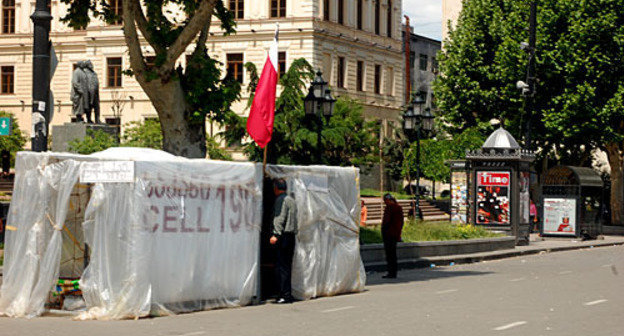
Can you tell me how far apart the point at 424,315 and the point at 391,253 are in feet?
23.2

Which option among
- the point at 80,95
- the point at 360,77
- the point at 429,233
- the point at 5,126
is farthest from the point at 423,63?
the point at 5,126

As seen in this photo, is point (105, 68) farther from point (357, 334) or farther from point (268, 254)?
point (357, 334)

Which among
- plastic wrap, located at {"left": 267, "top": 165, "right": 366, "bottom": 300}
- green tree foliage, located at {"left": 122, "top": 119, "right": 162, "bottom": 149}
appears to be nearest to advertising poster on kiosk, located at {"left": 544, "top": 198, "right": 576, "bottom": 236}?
green tree foliage, located at {"left": 122, "top": 119, "right": 162, "bottom": 149}

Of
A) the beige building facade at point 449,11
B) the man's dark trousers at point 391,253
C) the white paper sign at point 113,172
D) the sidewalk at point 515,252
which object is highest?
the beige building facade at point 449,11

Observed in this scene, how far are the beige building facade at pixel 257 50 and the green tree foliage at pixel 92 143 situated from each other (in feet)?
117

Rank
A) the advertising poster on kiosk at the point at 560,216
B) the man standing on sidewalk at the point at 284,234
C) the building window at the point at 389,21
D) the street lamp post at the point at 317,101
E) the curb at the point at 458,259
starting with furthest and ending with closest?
the building window at the point at 389,21, the advertising poster on kiosk at the point at 560,216, the street lamp post at the point at 317,101, the curb at the point at 458,259, the man standing on sidewalk at the point at 284,234

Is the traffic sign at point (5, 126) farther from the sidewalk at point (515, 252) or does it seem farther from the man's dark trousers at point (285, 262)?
the sidewalk at point (515, 252)

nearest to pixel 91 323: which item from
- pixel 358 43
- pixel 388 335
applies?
pixel 388 335

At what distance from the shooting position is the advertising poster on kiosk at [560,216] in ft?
132

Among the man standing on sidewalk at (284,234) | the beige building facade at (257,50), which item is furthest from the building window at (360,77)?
the man standing on sidewalk at (284,234)

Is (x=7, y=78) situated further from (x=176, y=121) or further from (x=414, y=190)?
(x=176, y=121)

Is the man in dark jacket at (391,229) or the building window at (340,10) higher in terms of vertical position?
the building window at (340,10)

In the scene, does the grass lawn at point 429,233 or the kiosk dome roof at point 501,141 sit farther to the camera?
the kiosk dome roof at point 501,141

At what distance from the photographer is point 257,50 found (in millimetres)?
66125
